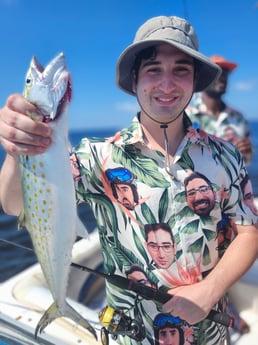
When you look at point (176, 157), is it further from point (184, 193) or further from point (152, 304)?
point (152, 304)

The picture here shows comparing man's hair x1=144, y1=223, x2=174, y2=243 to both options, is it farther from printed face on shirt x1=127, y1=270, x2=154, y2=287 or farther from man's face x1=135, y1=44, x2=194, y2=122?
man's face x1=135, y1=44, x2=194, y2=122

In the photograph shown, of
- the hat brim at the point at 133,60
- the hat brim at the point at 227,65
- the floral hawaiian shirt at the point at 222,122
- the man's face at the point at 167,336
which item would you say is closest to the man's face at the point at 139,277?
the man's face at the point at 167,336

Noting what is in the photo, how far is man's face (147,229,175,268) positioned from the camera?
208 centimetres

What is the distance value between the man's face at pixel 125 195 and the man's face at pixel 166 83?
42 centimetres

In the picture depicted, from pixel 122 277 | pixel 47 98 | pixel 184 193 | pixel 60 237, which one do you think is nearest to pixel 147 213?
pixel 184 193

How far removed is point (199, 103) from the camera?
5.45 meters

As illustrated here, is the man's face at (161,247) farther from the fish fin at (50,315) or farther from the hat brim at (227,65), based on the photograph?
the hat brim at (227,65)

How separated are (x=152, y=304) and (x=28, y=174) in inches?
41.2

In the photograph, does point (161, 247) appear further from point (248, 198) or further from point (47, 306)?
point (47, 306)

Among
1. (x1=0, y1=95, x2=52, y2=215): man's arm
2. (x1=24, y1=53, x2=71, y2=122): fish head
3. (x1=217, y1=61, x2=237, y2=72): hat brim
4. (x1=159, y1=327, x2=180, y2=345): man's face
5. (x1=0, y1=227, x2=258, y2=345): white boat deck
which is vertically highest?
(x1=217, y1=61, x2=237, y2=72): hat brim

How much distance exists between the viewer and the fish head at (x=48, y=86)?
1.51 meters

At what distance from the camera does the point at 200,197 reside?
6.97 feet

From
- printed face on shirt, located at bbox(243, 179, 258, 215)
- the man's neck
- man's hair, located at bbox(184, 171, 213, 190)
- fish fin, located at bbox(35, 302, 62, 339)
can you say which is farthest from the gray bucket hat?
fish fin, located at bbox(35, 302, 62, 339)

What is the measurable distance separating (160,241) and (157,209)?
0.18m
